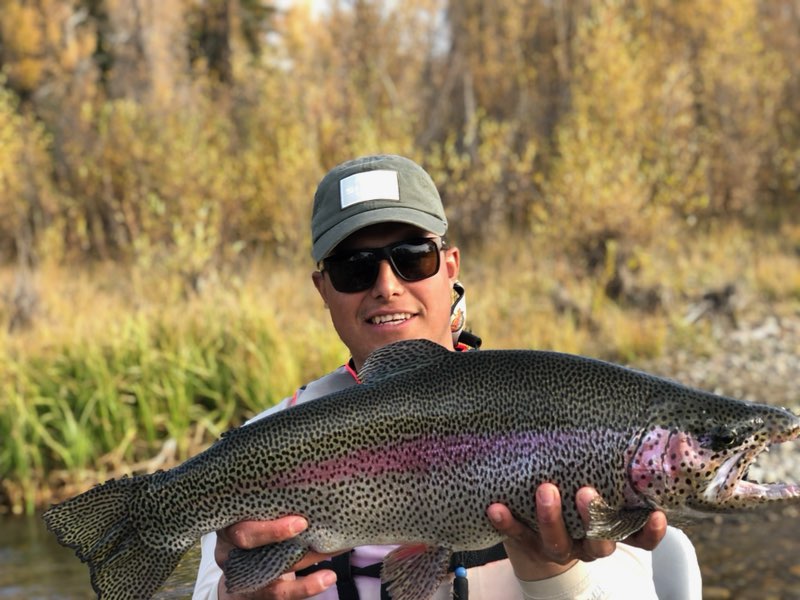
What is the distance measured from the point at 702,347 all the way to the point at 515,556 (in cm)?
903

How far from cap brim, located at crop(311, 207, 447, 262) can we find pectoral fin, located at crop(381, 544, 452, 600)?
1070 millimetres

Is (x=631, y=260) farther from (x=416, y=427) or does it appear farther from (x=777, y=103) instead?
(x=416, y=427)

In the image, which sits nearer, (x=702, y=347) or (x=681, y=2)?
(x=702, y=347)

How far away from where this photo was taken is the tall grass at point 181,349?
7.98 meters

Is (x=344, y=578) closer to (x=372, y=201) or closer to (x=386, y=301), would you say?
(x=386, y=301)

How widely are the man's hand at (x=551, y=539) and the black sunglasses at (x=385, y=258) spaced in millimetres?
1012

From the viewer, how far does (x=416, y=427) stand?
2.23 meters

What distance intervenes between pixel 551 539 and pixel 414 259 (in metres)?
1.13

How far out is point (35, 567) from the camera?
689cm

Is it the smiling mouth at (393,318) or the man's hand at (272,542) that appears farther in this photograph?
the smiling mouth at (393,318)

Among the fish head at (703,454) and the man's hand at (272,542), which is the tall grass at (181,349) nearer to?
the man's hand at (272,542)

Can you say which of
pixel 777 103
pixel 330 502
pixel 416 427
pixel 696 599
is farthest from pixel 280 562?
pixel 777 103

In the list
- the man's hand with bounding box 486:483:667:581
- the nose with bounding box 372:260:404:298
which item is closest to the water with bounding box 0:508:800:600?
the nose with bounding box 372:260:404:298

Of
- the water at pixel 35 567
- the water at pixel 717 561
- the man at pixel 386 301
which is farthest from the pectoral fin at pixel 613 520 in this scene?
the water at pixel 35 567
